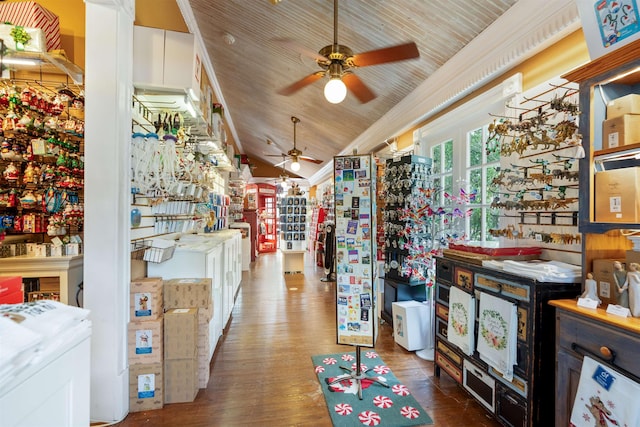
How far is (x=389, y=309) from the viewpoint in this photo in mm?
4133

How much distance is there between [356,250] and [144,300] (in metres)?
1.65

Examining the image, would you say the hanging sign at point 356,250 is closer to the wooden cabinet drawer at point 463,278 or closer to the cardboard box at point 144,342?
the wooden cabinet drawer at point 463,278

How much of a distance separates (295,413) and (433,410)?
39.5 inches

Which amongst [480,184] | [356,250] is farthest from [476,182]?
[356,250]

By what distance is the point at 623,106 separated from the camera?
1.60m

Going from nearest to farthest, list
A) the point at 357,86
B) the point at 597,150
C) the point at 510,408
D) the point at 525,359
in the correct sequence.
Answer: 1. the point at 597,150
2. the point at 525,359
3. the point at 510,408
4. the point at 357,86

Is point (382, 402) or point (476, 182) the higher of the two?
point (476, 182)

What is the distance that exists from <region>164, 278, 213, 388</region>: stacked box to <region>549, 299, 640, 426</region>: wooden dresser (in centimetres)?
239

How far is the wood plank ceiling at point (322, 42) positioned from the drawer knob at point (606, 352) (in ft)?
7.71

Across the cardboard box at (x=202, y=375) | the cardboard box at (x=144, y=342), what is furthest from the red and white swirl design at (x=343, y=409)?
the cardboard box at (x=144, y=342)

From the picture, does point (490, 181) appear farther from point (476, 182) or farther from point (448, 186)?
point (448, 186)

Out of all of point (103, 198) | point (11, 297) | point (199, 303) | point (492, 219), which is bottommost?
point (199, 303)

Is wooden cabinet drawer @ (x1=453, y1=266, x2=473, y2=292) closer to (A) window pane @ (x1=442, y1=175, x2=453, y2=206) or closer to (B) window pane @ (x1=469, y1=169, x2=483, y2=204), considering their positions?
(B) window pane @ (x1=469, y1=169, x2=483, y2=204)

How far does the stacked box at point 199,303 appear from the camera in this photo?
258cm
